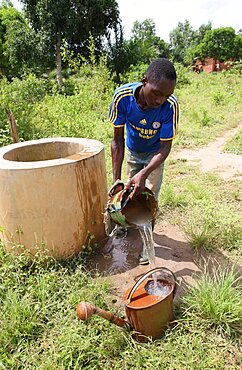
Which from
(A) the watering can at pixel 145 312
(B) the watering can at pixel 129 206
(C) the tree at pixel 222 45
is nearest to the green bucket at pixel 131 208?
(B) the watering can at pixel 129 206

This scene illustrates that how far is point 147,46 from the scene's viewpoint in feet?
62.9

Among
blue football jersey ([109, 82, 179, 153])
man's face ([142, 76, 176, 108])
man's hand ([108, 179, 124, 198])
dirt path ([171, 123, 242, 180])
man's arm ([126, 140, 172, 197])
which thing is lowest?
dirt path ([171, 123, 242, 180])

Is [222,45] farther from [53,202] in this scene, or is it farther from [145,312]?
[145,312]

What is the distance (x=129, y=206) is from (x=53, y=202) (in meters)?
0.60

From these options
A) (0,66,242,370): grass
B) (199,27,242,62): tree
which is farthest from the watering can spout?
(199,27,242,62): tree

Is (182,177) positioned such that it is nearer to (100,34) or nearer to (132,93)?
(132,93)

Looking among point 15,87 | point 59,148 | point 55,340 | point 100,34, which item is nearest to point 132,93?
point 59,148

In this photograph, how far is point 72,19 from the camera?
14195mm

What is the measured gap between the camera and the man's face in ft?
6.56

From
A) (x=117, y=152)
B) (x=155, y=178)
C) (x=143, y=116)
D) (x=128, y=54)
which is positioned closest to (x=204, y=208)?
(x=155, y=178)

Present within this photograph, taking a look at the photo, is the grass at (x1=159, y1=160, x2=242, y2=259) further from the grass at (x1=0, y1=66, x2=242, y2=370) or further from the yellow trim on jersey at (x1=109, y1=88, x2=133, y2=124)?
the yellow trim on jersey at (x1=109, y1=88, x2=133, y2=124)

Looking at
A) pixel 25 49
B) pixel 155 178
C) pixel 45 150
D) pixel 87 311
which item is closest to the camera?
pixel 87 311

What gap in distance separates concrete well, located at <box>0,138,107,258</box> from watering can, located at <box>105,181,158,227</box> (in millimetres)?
435

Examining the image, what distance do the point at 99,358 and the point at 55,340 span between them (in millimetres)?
280
